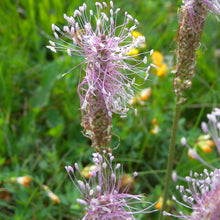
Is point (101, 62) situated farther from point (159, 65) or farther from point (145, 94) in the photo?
point (159, 65)

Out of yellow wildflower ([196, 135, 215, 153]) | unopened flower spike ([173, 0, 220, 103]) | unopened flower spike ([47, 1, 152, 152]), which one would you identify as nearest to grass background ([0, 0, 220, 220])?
yellow wildflower ([196, 135, 215, 153])

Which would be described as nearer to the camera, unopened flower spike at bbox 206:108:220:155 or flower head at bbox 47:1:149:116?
unopened flower spike at bbox 206:108:220:155

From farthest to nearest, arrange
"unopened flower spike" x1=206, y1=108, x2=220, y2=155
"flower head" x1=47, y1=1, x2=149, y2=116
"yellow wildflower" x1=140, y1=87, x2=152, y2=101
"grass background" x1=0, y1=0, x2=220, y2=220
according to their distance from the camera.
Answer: "yellow wildflower" x1=140, y1=87, x2=152, y2=101 < "grass background" x1=0, y1=0, x2=220, y2=220 < "flower head" x1=47, y1=1, x2=149, y2=116 < "unopened flower spike" x1=206, y1=108, x2=220, y2=155

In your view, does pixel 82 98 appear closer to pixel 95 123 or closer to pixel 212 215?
pixel 95 123

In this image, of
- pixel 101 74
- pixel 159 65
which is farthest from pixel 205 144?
pixel 101 74

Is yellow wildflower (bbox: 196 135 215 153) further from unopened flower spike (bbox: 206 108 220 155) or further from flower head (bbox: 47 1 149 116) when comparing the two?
unopened flower spike (bbox: 206 108 220 155)

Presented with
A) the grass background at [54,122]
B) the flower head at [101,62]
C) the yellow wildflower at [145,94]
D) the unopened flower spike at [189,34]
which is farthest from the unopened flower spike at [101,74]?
the yellow wildflower at [145,94]
